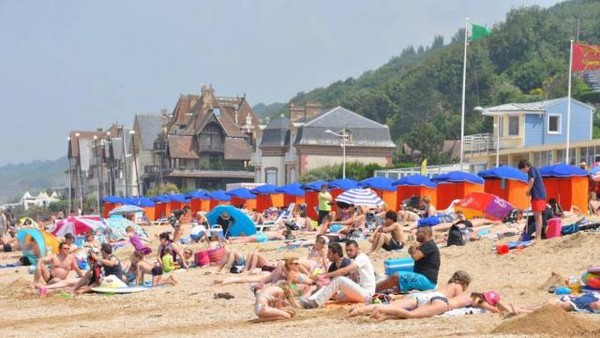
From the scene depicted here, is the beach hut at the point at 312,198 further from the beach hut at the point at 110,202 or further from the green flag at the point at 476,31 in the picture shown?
the beach hut at the point at 110,202

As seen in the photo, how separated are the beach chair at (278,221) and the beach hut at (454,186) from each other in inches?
190

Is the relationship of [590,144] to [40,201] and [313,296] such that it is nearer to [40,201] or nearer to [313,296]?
[313,296]

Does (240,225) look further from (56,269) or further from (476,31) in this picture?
(476,31)

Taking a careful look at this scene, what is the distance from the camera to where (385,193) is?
35.5m

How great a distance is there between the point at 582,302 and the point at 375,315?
225cm

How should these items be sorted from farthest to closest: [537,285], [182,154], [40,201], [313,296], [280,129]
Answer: [40,201] → [182,154] → [280,129] → [537,285] → [313,296]

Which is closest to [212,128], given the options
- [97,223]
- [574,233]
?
[97,223]

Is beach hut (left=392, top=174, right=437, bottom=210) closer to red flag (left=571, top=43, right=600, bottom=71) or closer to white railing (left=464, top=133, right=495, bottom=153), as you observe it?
red flag (left=571, top=43, right=600, bottom=71)

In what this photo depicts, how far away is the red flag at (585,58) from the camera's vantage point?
40.1m

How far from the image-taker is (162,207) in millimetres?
60594

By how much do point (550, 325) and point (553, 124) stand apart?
43.8m

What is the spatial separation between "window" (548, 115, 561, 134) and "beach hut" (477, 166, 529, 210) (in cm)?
2227

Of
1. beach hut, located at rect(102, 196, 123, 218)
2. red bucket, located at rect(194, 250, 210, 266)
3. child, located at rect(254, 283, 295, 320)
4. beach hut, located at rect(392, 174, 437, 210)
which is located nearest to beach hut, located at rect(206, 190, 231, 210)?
beach hut, located at rect(102, 196, 123, 218)

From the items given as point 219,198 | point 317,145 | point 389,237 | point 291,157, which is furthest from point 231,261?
point 291,157
